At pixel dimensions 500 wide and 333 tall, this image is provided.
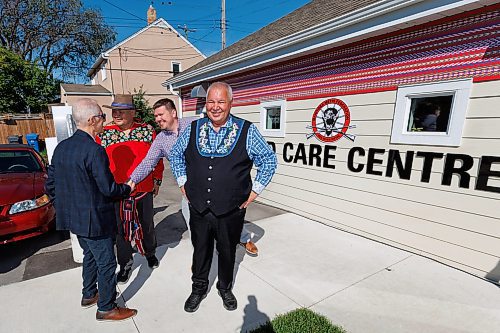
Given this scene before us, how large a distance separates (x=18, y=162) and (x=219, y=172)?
12.4 ft

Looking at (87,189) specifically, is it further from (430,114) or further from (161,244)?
(430,114)

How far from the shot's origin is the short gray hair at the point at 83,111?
161cm

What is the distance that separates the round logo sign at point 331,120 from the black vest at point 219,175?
2119 millimetres

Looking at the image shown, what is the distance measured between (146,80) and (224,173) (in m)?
16.5

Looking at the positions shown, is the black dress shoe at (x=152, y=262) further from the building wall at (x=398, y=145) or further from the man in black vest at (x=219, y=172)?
the building wall at (x=398, y=145)

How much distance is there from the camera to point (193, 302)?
205 centimetres

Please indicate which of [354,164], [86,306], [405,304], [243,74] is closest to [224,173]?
[86,306]

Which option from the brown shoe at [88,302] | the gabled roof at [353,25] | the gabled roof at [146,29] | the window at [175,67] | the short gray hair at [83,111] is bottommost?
the brown shoe at [88,302]

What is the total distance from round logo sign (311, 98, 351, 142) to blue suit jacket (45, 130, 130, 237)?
294 centimetres

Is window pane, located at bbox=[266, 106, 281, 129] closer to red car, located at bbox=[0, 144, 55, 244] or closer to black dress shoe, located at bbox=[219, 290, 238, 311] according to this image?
black dress shoe, located at bbox=[219, 290, 238, 311]

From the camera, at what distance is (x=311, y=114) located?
3936 mm

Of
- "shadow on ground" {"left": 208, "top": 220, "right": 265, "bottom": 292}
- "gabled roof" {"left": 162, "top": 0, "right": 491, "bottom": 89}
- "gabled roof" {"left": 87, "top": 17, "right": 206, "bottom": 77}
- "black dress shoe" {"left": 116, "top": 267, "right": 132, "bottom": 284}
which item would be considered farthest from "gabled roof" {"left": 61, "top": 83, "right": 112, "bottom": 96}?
"black dress shoe" {"left": 116, "top": 267, "right": 132, "bottom": 284}

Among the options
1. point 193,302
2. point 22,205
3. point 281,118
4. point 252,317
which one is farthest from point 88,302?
point 281,118

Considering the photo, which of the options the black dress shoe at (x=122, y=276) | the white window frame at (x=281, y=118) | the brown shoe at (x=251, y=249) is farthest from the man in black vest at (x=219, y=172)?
the white window frame at (x=281, y=118)
